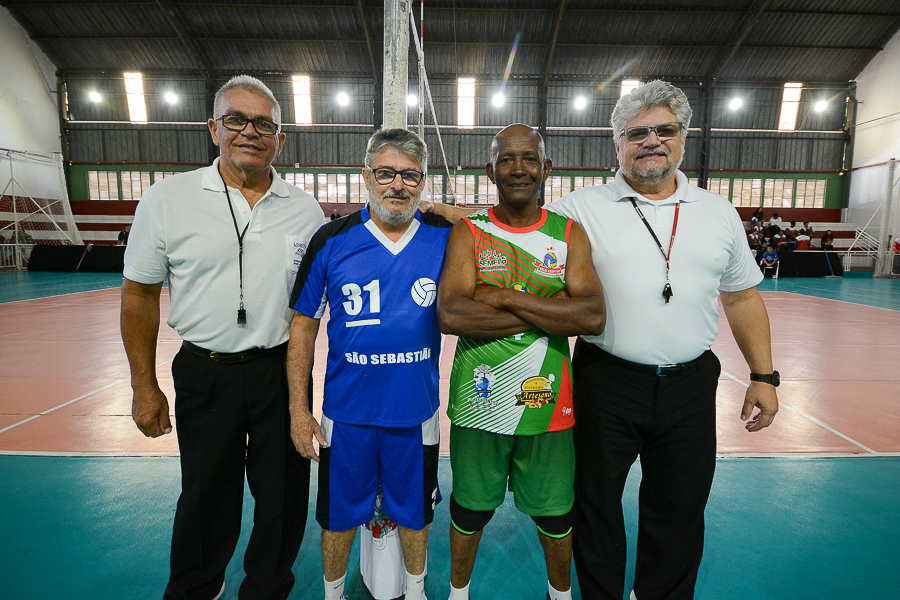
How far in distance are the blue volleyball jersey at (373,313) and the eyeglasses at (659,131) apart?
3.50 feet

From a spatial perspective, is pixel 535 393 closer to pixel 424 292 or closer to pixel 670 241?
pixel 424 292

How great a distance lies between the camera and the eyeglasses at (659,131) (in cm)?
207

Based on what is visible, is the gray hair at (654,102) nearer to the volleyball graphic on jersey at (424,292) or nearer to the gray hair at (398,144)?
the gray hair at (398,144)

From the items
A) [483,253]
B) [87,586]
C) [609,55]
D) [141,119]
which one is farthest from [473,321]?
[141,119]

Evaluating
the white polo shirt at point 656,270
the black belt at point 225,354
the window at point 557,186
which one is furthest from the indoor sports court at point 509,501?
the window at point 557,186

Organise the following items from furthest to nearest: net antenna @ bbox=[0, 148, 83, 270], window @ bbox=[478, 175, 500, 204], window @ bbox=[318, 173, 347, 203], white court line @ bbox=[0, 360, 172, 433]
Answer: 1. window @ bbox=[318, 173, 347, 203]
2. window @ bbox=[478, 175, 500, 204]
3. net antenna @ bbox=[0, 148, 83, 270]
4. white court line @ bbox=[0, 360, 172, 433]

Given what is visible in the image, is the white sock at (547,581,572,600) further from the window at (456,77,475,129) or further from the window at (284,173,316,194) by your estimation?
the window at (284,173,316,194)

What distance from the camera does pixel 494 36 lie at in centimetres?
2239

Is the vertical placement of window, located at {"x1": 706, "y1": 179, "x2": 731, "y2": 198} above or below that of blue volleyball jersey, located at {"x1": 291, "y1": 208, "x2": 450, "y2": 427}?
above

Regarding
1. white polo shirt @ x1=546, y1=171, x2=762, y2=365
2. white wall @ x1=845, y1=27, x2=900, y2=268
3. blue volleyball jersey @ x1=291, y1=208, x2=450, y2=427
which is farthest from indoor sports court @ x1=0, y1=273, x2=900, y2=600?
white wall @ x1=845, y1=27, x2=900, y2=268

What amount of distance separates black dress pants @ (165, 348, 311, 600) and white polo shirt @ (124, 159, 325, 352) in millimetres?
155

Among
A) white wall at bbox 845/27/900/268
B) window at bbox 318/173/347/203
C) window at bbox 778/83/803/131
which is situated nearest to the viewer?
white wall at bbox 845/27/900/268

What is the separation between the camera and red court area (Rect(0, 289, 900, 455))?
4.05 meters

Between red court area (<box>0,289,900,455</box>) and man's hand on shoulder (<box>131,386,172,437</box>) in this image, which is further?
red court area (<box>0,289,900,455</box>)
